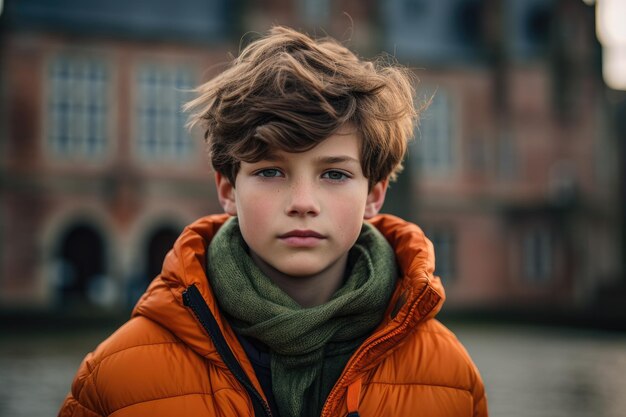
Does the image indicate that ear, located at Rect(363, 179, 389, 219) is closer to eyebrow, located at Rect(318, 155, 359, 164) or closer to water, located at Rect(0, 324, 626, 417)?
eyebrow, located at Rect(318, 155, 359, 164)

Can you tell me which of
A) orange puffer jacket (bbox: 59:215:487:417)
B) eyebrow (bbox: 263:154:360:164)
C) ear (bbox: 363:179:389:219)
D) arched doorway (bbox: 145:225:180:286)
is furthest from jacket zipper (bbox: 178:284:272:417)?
arched doorway (bbox: 145:225:180:286)

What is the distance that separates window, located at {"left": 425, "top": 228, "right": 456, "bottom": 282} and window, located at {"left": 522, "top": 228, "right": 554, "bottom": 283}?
2502 millimetres

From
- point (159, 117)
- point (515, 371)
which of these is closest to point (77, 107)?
point (159, 117)

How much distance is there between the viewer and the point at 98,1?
888 inches

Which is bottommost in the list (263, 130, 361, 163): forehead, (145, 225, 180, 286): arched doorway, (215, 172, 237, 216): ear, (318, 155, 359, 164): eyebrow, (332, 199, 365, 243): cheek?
(145, 225, 180, 286): arched doorway

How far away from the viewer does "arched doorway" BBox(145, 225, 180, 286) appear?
22.7m

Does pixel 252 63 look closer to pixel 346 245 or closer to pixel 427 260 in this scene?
pixel 346 245

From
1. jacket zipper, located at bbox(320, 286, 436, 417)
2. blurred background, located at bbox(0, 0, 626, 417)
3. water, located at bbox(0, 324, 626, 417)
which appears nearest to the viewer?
jacket zipper, located at bbox(320, 286, 436, 417)

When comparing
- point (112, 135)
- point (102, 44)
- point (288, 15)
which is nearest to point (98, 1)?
point (102, 44)

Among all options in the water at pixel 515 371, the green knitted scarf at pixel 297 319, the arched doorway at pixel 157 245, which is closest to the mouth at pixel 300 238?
the green knitted scarf at pixel 297 319

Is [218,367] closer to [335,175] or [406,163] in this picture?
[335,175]

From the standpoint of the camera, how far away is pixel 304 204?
1.93 meters

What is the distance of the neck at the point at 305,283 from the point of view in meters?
2.12

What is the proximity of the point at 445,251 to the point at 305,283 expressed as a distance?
79.0 feet
